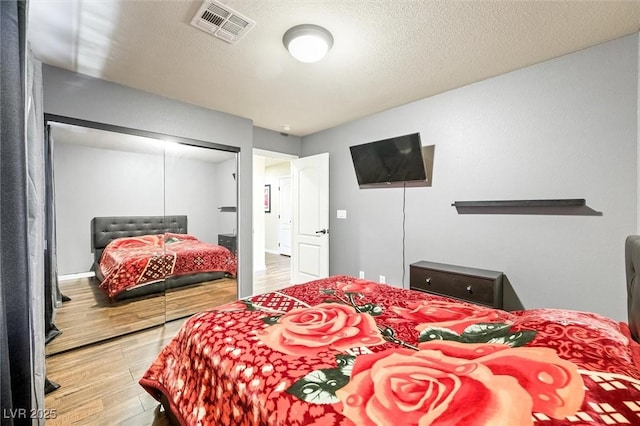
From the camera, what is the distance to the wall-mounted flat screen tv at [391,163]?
9.73 ft

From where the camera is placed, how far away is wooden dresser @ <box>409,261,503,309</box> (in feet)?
7.70

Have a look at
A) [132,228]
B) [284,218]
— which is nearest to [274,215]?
[284,218]

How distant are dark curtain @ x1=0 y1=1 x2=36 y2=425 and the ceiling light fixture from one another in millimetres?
1353

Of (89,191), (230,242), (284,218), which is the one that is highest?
(89,191)

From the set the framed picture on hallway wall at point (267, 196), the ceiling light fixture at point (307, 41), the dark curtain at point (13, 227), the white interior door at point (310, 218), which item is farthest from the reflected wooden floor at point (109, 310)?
the framed picture on hallway wall at point (267, 196)

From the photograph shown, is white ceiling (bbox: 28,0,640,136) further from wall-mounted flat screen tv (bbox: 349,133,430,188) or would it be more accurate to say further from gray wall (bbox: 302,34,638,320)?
wall-mounted flat screen tv (bbox: 349,133,430,188)

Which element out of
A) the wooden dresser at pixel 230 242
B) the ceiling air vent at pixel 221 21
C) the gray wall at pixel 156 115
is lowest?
the wooden dresser at pixel 230 242

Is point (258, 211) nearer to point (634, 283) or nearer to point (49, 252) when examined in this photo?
point (49, 252)

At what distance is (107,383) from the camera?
6.47 ft

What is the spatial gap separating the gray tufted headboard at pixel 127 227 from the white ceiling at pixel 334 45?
4.44ft

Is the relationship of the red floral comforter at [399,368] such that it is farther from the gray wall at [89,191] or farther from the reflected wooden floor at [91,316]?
the gray wall at [89,191]

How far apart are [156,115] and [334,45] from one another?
208 centimetres

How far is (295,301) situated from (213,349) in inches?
22.0

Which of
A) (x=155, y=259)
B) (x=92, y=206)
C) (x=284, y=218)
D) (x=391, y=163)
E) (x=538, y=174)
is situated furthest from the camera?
(x=284, y=218)
